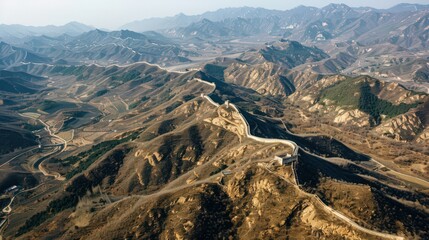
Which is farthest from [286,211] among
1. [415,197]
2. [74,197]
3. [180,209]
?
[74,197]

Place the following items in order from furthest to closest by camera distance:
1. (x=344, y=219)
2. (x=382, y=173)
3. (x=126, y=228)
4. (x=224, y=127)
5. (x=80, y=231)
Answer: (x=224, y=127) → (x=382, y=173) → (x=80, y=231) → (x=126, y=228) → (x=344, y=219)

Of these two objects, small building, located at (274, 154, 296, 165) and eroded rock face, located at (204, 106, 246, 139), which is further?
eroded rock face, located at (204, 106, 246, 139)

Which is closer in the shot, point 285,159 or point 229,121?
point 285,159

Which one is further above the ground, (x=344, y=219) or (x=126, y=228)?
(x=344, y=219)

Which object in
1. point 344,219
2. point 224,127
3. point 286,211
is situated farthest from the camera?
point 224,127

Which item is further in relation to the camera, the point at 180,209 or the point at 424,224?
the point at 180,209

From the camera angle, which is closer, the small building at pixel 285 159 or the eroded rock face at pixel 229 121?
the small building at pixel 285 159

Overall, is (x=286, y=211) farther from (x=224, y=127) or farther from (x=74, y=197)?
(x=74, y=197)

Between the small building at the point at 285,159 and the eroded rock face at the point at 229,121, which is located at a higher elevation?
the small building at the point at 285,159

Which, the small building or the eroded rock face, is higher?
the small building

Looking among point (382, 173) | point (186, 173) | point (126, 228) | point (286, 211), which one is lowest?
point (382, 173)

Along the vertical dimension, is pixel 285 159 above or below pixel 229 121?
above
